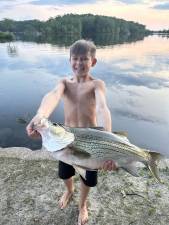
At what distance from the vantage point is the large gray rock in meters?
4.45

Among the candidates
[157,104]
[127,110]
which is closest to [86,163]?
[127,110]

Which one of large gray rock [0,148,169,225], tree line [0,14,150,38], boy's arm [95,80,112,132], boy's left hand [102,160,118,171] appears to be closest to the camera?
boy's left hand [102,160,118,171]

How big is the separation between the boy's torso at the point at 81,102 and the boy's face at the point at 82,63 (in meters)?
0.18

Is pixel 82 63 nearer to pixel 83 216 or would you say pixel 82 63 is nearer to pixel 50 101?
pixel 50 101

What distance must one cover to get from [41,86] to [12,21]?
365ft

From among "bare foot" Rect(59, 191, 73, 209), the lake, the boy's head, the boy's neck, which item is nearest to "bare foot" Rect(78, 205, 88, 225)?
"bare foot" Rect(59, 191, 73, 209)

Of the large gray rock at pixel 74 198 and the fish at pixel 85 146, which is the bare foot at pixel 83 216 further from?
the fish at pixel 85 146

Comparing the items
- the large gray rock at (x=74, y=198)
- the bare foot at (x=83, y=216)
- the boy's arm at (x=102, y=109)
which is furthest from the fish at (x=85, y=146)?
the large gray rock at (x=74, y=198)

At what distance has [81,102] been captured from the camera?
4047mm

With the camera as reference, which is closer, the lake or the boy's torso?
the boy's torso

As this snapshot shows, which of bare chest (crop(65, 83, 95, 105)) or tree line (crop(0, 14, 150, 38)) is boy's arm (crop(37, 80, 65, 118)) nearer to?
bare chest (crop(65, 83, 95, 105))

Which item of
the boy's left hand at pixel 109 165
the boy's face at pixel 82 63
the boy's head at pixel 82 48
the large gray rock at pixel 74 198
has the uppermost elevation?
the boy's head at pixel 82 48

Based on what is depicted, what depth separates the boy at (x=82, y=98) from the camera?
3750 mm

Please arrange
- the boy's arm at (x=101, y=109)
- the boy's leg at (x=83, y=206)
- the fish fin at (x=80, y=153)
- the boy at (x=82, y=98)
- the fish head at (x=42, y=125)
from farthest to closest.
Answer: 1. the boy's leg at (x=83, y=206)
2. the boy at (x=82, y=98)
3. the boy's arm at (x=101, y=109)
4. the fish fin at (x=80, y=153)
5. the fish head at (x=42, y=125)
